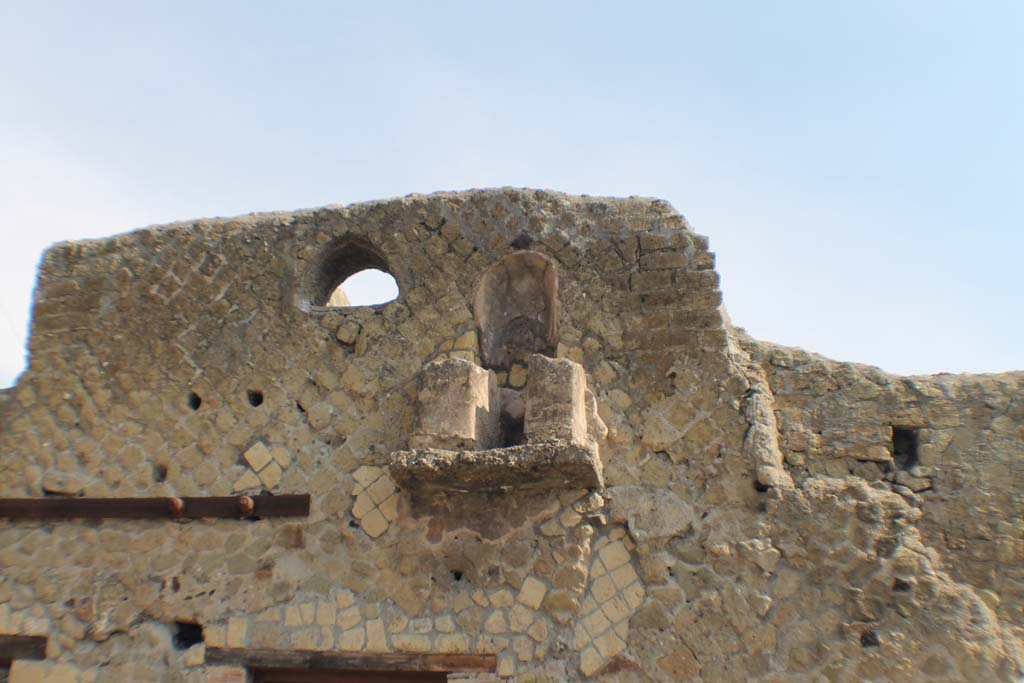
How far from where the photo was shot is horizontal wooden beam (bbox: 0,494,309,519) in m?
4.55

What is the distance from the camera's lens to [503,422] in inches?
183

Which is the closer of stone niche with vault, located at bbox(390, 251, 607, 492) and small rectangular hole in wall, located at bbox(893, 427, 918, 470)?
stone niche with vault, located at bbox(390, 251, 607, 492)

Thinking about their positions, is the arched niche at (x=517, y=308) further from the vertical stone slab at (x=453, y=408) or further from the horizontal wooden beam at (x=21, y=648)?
the horizontal wooden beam at (x=21, y=648)

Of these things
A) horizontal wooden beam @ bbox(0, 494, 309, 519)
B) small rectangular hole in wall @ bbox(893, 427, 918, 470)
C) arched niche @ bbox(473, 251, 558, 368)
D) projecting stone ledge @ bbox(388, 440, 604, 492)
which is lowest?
horizontal wooden beam @ bbox(0, 494, 309, 519)

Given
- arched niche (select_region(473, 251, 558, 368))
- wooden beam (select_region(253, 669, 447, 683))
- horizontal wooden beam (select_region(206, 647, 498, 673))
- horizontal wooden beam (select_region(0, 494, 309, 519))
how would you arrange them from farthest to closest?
arched niche (select_region(473, 251, 558, 368))
horizontal wooden beam (select_region(0, 494, 309, 519))
wooden beam (select_region(253, 669, 447, 683))
horizontal wooden beam (select_region(206, 647, 498, 673))

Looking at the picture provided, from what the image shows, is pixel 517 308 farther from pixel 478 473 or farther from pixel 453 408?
pixel 478 473

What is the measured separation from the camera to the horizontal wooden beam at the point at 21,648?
15.0 feet

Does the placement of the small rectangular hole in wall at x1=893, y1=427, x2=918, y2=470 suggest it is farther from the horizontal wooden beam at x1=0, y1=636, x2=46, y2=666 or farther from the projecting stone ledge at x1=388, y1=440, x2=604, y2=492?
the horizontal wooden beam at x1=0, y1=636, x2=46, y2=666

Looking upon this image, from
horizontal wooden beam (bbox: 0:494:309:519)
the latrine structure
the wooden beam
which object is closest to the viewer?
the latrine structure

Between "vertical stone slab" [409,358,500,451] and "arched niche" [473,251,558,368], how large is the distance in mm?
391

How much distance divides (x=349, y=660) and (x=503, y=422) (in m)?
1.40

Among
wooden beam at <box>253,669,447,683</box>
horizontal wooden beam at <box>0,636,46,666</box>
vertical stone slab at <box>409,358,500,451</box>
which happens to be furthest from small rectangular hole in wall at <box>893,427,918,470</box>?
horizontal wooden beam at <box>0,636,46,666</box>

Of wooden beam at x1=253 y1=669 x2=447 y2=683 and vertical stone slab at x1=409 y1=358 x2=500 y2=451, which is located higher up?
vertical stone slab at x1=409 y1=358 x2=500 y2=451

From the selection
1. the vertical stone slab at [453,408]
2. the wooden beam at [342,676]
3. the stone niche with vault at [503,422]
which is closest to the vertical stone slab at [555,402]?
the stone niche with vault at [503,422]
